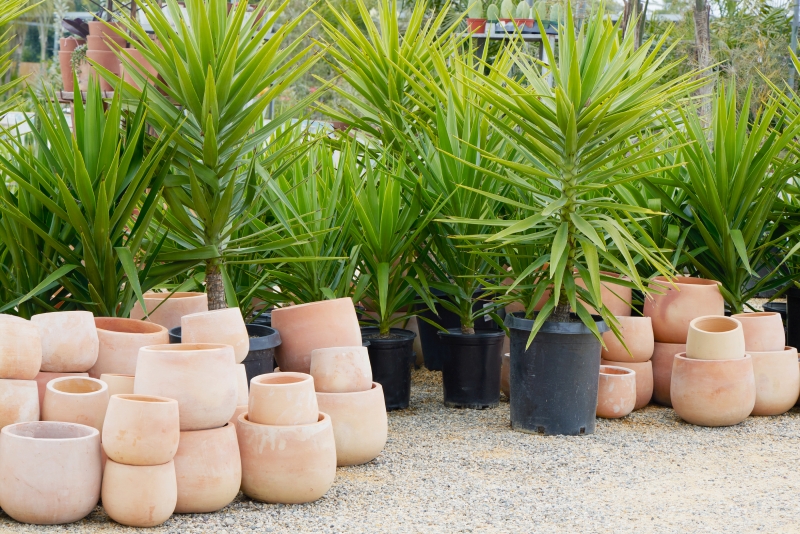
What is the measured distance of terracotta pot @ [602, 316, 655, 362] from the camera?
11.8 feet

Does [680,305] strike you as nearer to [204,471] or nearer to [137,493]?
[204,471]

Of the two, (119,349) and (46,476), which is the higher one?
(119,349)

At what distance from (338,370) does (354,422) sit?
173mm

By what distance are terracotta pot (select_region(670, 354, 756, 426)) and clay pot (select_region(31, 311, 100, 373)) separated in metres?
2.21

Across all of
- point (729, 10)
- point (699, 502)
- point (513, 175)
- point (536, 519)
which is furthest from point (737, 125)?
point (729, 10)

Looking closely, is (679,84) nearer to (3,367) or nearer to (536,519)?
(536,519)

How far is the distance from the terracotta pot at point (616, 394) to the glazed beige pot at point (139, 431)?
6.15 feet

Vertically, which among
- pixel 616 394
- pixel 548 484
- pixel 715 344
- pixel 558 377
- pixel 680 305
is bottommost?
pixel 548 484

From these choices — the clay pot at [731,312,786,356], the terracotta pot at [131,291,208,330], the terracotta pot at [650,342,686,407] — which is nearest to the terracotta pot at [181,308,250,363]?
the terracotta pot at [131,291,208,330]

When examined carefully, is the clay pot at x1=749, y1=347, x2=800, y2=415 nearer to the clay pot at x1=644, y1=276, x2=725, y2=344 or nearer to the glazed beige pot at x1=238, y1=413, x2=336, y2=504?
the clay pot at x1=644, y1=276, x2=725, y2=344

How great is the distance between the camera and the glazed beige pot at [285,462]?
2.38 m

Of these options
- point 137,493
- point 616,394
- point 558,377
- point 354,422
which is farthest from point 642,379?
point 137,493

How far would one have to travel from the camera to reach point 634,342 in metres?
3.60

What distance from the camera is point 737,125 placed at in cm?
384
